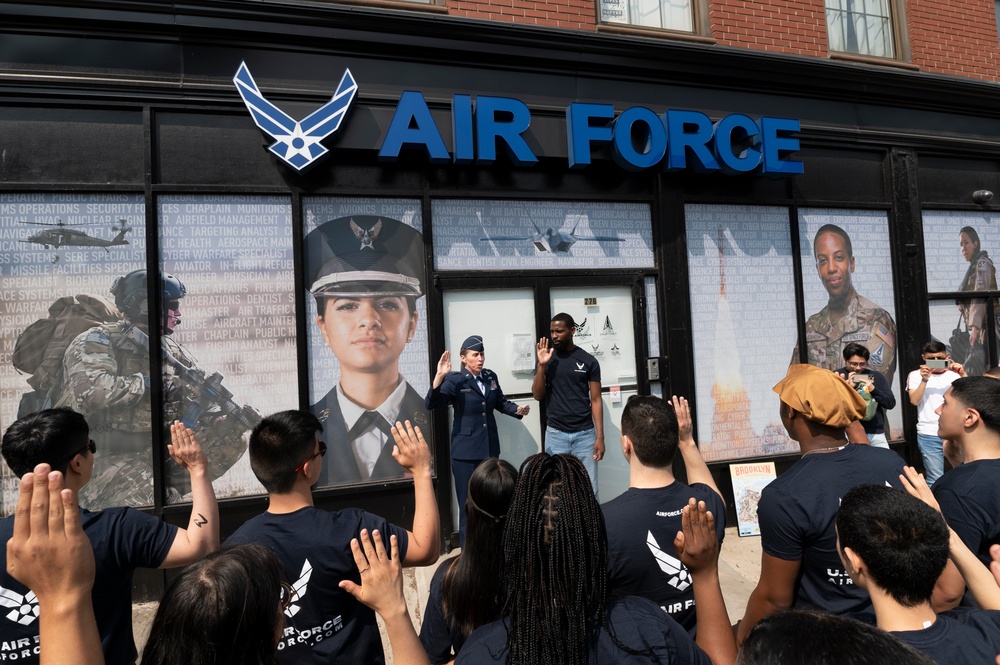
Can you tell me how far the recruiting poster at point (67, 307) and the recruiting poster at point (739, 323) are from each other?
19.6ft

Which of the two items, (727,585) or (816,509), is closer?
(816,509)

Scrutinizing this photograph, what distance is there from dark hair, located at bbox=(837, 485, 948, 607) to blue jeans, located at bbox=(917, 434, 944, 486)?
6.25m

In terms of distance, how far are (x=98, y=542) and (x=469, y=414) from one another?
3.83 meters

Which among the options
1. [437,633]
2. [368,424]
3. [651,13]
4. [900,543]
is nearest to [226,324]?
[368,424]

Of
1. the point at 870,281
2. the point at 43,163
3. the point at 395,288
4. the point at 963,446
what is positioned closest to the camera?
the point at 963,446

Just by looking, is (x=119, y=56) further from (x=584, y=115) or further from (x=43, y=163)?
(x=584, y=115)

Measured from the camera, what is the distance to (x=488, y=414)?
236 inches

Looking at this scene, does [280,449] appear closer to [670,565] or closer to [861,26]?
[670,565]

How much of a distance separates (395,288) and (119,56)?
3.30 metres

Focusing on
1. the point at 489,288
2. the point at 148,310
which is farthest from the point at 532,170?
the point at 148,310

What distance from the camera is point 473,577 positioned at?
2205mm

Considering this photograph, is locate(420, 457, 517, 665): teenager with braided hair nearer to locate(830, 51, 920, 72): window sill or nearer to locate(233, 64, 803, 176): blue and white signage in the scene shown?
locate(233, 64, 803, 176): blue and white signage

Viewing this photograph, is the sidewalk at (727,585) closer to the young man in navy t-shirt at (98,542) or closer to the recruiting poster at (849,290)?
the young man in navy t-shirt at (98,542)

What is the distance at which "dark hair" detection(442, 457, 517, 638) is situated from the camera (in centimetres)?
219
